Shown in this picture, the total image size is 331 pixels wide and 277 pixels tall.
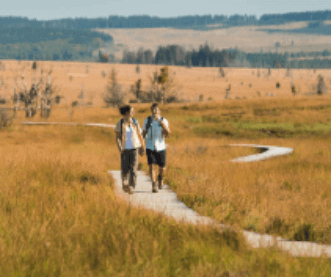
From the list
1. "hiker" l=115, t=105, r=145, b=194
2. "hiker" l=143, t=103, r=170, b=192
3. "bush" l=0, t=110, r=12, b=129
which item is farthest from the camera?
"bush" l=0, t=110, r=12, b=129

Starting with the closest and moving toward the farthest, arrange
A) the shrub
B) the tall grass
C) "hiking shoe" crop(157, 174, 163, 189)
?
the tall grass → the shrub → "hiking shoe" crop(157, 174, 163, 189)

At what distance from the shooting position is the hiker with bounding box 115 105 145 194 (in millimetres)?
9680

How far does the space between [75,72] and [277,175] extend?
513ft

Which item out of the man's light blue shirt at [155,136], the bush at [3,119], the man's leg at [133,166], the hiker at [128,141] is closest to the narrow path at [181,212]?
the man's leg at [133,166]

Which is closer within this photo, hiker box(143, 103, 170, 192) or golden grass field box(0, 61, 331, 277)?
golden grass field box(0, 61, 331, 277)

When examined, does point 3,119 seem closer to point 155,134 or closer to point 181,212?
point 155,134

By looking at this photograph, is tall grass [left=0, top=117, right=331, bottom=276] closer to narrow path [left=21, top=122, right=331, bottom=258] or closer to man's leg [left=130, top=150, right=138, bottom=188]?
narrow path [left=21, top=122, right=331, bottom=258]

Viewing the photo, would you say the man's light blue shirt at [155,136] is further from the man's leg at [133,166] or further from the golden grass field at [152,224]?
the golden grass field at [152,224]

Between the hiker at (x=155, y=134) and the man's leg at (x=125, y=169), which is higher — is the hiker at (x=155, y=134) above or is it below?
above

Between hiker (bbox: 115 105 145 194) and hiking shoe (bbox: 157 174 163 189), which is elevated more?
hiker (bbox: 115 105 145 194)

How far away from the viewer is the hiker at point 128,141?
31.8 feet

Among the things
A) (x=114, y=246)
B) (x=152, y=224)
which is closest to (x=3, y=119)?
(x=152, y=224)

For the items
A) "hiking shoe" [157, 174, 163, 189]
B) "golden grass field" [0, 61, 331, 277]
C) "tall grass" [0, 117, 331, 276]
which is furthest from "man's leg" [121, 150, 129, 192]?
"tall grass" [0, 117, 331, 276]

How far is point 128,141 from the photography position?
32.0ft
